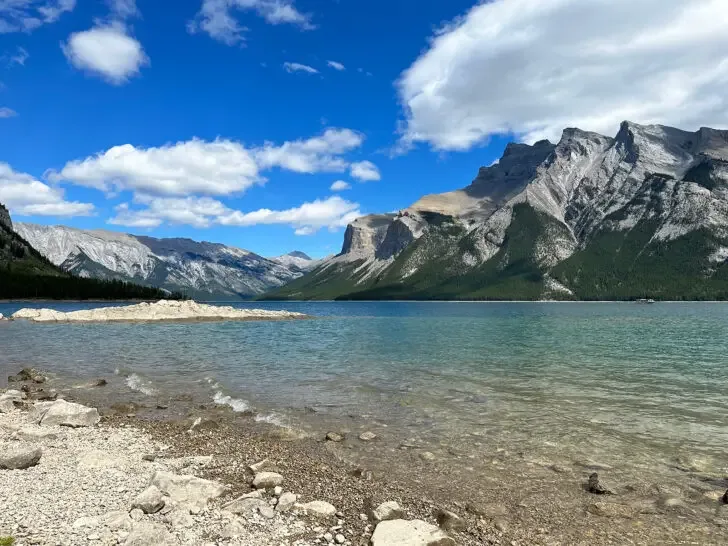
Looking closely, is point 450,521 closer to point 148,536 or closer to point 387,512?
point 387,512

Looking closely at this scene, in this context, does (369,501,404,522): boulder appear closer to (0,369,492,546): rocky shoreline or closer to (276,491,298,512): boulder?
(0,369,492,546): rocky shoreline

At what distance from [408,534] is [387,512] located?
Answer: 1.70 m

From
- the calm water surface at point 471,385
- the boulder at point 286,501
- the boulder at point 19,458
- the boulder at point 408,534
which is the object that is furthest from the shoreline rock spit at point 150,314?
the boulder at point 408,534

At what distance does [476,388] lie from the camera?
32.0 metres

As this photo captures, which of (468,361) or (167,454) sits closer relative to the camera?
(167,454)

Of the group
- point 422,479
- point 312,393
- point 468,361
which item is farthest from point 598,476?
point 468,361

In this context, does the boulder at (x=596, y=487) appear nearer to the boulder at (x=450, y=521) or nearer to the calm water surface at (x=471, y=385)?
the calm water surface at (x=471, y=385)

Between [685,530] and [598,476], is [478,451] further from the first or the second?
[685,530]

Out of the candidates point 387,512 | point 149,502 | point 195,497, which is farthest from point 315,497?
point 149,502

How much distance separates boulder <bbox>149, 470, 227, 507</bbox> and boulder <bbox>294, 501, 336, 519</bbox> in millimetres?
2621

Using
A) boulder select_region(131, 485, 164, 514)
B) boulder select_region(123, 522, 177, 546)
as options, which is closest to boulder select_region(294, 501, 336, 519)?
boulder select_region(123, 522, 177, 546)

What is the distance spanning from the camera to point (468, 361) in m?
45.7

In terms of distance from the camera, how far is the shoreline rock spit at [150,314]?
11419cm

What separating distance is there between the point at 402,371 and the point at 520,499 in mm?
26256
